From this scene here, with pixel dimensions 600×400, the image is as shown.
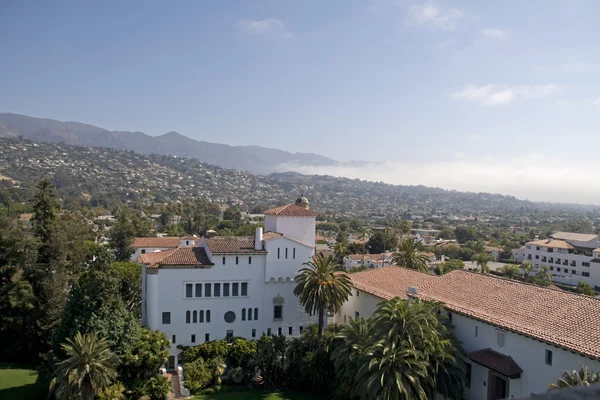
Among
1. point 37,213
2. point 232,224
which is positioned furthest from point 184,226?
point 37,213

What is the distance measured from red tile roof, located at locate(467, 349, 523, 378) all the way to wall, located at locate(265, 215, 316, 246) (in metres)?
19.8

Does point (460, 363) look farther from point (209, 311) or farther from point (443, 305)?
point (209, 311)

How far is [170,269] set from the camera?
35.0m

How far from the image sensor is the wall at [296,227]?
40.7 meters

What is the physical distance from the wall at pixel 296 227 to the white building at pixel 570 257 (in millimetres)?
65333

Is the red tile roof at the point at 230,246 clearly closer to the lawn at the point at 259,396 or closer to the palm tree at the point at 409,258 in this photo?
the lawn at the point at 259,396

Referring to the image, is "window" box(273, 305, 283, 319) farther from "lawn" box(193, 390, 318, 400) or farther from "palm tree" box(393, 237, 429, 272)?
"palm tree" box(393, 237, 429, 272)

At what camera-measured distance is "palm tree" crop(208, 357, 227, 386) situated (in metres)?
31.8

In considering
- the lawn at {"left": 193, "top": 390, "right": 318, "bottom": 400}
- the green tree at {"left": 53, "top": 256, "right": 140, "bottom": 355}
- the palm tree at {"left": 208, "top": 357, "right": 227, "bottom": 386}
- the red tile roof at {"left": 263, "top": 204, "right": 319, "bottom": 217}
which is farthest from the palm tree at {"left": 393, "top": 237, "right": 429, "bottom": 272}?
the green tree at {"left": 53, "top": 256, "right": 140, "bottom": 355}

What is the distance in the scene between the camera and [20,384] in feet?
110

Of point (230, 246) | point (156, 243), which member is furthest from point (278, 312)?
point (156, 243)

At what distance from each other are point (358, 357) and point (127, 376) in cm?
1520

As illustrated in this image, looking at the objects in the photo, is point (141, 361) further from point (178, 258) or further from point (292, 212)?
point (292, 212)

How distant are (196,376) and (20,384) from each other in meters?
13.5
